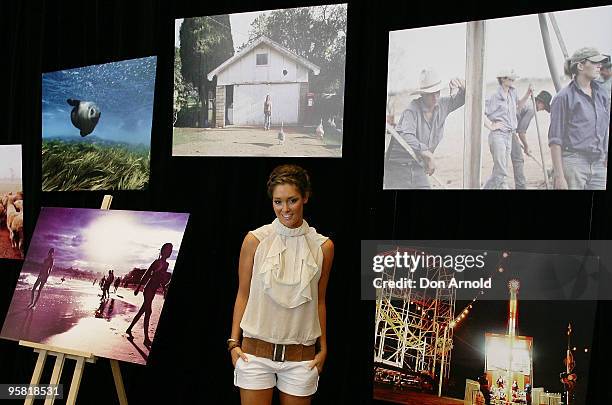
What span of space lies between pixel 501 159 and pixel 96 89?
2.23 meters

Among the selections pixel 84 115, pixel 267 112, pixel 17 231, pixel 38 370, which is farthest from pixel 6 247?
pixel 267 112

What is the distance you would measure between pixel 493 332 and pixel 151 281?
1.44 metres

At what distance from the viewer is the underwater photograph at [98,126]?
3.74 metres

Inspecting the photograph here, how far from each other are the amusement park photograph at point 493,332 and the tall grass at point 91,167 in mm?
1534

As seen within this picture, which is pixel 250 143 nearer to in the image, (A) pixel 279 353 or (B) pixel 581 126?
(A) pixel 279 353

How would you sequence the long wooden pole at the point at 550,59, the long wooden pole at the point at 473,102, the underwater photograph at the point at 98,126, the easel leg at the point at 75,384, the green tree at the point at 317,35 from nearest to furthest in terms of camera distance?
the long wooden pole at the point at 550,59 → the long wooden pole at the point at 473,102 → the easel leg at the point at 75,384 → the green tree at the point at 317,35 → the underwater photograph at the point at 98,126

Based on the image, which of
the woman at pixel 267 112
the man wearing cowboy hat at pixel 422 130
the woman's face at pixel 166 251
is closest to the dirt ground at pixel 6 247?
the woman's face at pixel 166 251

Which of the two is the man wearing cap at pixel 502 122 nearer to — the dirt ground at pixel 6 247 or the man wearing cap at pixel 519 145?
the man wearing cap at pixel 519 145

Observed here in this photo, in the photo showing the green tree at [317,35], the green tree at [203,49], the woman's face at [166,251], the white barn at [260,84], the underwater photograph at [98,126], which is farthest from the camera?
the underwater photograph at [98,126]

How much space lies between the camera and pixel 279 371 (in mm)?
2695

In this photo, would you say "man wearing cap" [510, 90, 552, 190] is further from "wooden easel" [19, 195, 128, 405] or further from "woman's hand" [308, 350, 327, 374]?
"wooden easel" [19, 195, 128, 405]

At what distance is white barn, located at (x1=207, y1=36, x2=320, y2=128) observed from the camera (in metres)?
3.38

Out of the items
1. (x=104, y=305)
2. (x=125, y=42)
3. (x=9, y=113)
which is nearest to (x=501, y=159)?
(x=104, y=305)

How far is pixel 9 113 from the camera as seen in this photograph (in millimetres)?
4293
